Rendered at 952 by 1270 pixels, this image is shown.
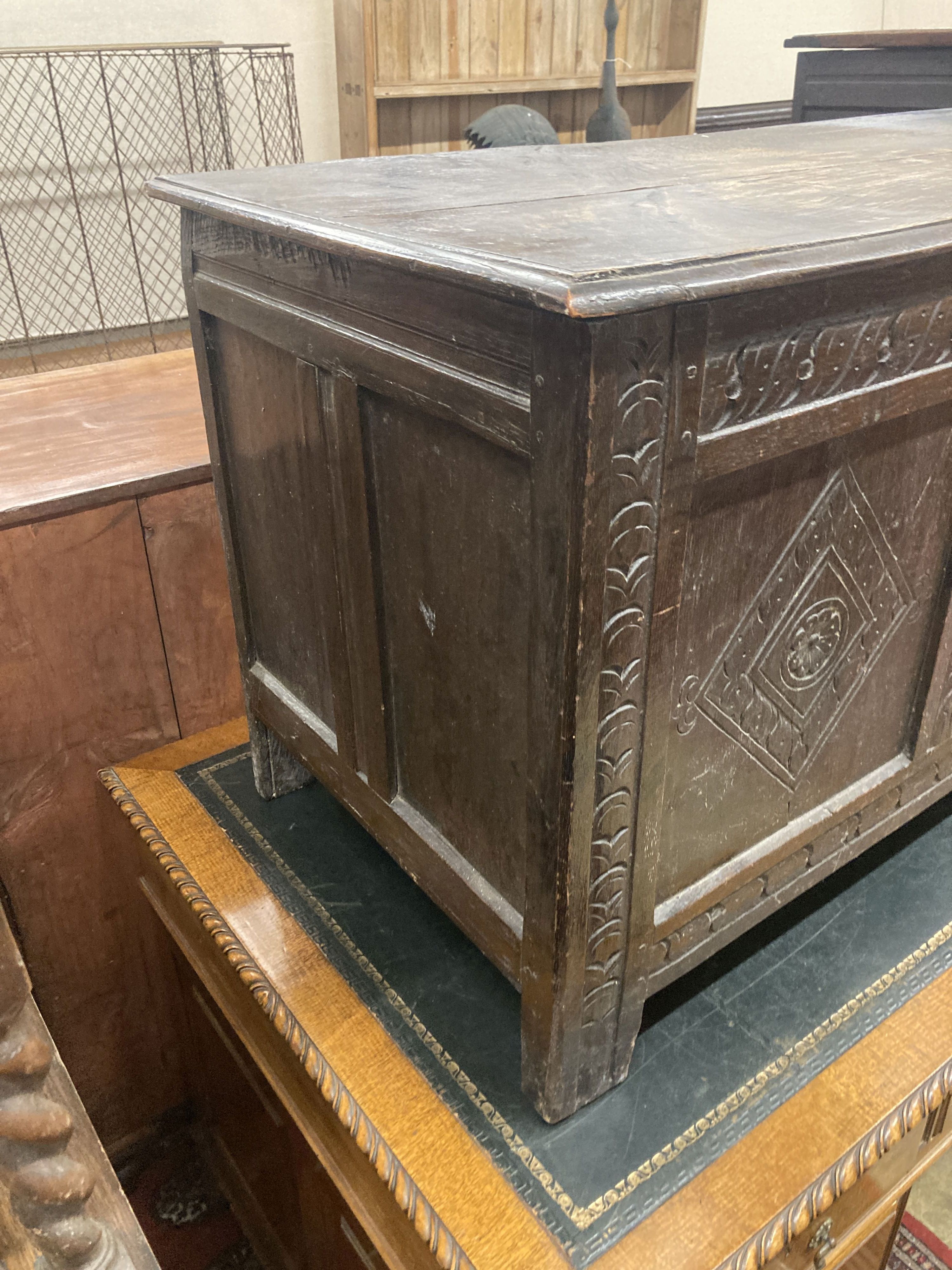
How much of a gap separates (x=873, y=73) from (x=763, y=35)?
1.14 m

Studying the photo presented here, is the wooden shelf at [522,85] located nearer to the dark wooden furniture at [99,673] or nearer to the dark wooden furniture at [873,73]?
the dark wooden furniture at [873,73]

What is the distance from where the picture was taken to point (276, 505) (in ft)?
3.43

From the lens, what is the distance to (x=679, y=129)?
3.06 meters

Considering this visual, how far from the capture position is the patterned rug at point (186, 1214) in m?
1.58

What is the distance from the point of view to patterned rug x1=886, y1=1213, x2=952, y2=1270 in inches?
61.3

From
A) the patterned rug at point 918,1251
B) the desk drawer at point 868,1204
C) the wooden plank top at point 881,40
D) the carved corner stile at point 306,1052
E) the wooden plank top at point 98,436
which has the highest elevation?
the wooden plank top at point 881,40

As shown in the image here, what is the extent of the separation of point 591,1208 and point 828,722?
0.48 metres

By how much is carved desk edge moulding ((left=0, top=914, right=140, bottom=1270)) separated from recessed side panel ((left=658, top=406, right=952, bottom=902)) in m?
0.50

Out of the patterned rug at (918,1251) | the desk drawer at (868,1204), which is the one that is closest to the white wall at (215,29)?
the desk drawer at (868,1204)

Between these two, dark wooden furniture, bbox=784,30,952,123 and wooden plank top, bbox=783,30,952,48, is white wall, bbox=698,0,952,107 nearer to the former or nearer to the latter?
dark wooden furniture, bbox=784,30,952,123

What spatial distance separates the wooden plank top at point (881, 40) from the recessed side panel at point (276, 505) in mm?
1985

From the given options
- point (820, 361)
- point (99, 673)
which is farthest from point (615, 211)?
point (99, 673)

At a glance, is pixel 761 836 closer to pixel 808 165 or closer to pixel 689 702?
→ pixel 689 702

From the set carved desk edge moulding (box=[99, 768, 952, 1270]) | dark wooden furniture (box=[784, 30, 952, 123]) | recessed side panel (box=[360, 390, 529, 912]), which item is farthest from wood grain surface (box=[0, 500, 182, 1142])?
dark wooden furniture (box=[784, 30, 952, 123])
